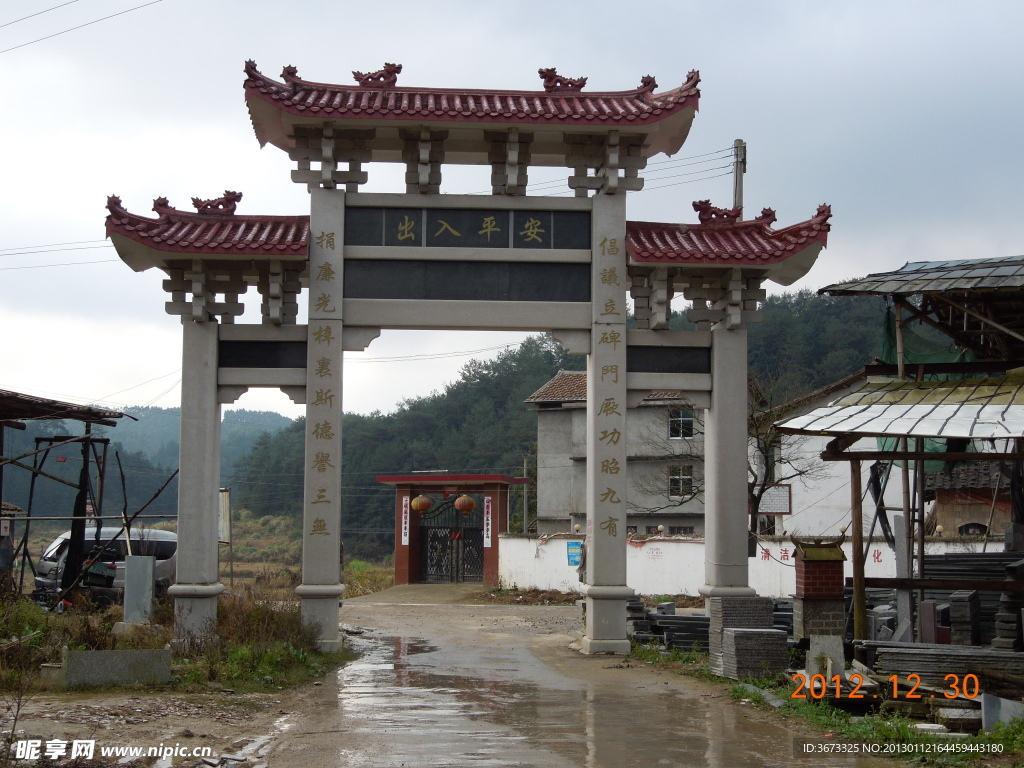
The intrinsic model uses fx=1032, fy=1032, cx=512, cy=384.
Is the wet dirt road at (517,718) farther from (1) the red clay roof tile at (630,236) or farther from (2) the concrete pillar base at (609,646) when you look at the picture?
(1) the red clay roof tile at (630,236)

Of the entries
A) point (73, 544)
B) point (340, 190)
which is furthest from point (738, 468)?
point (73, 544)

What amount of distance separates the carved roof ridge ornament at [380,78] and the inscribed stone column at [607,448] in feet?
10.5

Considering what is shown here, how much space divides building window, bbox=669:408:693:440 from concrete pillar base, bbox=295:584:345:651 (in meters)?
17.7

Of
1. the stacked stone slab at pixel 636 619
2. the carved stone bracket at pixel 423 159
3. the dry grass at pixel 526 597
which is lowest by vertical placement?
the dry grass at pixel 526 597

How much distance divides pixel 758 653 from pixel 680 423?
1890cm

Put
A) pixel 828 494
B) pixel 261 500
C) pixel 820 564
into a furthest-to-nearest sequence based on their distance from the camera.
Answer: pixel 261 500 → pixel 828 494 → pixel 820 564

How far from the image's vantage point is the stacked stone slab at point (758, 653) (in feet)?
32.4

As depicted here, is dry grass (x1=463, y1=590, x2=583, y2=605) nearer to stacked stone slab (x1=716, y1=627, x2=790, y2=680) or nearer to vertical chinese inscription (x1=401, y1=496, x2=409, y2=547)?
vertical chinese inscription (x1=401, y1=496, x2=409, y2=547)

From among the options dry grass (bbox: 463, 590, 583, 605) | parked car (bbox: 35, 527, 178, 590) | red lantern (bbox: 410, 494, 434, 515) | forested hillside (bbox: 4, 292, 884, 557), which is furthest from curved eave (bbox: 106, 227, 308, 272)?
forested hillside (bbox: 4, 292, 884, 557)

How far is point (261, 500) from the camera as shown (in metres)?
68.1

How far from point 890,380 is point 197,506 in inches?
320

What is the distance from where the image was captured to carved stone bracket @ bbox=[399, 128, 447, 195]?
12.6m

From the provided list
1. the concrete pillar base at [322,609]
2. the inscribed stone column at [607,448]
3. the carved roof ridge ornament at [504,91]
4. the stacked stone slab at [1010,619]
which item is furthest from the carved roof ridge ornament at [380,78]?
the stacked stone slab at [1010,619]

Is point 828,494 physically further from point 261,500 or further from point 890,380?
point 261,500
